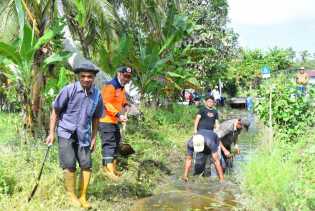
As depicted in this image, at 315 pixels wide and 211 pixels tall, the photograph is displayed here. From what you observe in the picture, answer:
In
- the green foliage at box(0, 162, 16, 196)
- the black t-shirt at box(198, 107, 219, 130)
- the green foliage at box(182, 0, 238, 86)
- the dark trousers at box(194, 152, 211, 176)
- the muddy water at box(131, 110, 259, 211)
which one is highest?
the green foliage at box(182, 0, 238, 86)

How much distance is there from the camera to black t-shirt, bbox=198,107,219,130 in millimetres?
9617

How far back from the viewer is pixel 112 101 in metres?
8.31

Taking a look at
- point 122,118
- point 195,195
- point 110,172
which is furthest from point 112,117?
point 195,195

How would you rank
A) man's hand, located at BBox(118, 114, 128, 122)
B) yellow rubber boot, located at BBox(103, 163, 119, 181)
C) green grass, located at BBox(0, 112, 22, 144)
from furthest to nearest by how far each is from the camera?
1. green grass, located at BBox(0, 112, 22, 144)
2. man's hand, located at BBox(118, 114, 128, 122)
3. yellow rubber boot, located at BBox(103, 163, 119, 181)

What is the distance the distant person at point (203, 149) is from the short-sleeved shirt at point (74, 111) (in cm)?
316

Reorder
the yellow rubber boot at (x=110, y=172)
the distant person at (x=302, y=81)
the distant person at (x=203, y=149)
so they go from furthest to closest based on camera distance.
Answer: the distant person at (x=302, y=81), the distant person at (x=203, y=149), the yellow rubber boot at (x=110, y=172)

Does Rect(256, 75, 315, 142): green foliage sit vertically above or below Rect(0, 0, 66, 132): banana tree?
below

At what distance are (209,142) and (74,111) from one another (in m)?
3.45

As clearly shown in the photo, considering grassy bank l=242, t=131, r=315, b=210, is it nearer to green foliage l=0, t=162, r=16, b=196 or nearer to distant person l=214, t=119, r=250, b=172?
distant person l=214, t=119, r=250, b=172

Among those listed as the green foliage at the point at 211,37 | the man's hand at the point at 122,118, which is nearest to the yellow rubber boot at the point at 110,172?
the man's hand at the point at 122,118

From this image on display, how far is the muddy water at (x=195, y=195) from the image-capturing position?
739cm

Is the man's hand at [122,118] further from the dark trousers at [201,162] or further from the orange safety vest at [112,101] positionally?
the dark trousers at [201,162]

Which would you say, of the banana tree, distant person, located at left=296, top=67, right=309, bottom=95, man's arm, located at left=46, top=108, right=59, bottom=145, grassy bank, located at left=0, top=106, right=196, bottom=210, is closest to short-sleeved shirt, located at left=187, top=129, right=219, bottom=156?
grassy bank, located at left=0, top=106, right=196, bottom=210

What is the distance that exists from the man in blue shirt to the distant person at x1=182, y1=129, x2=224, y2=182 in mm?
3118
